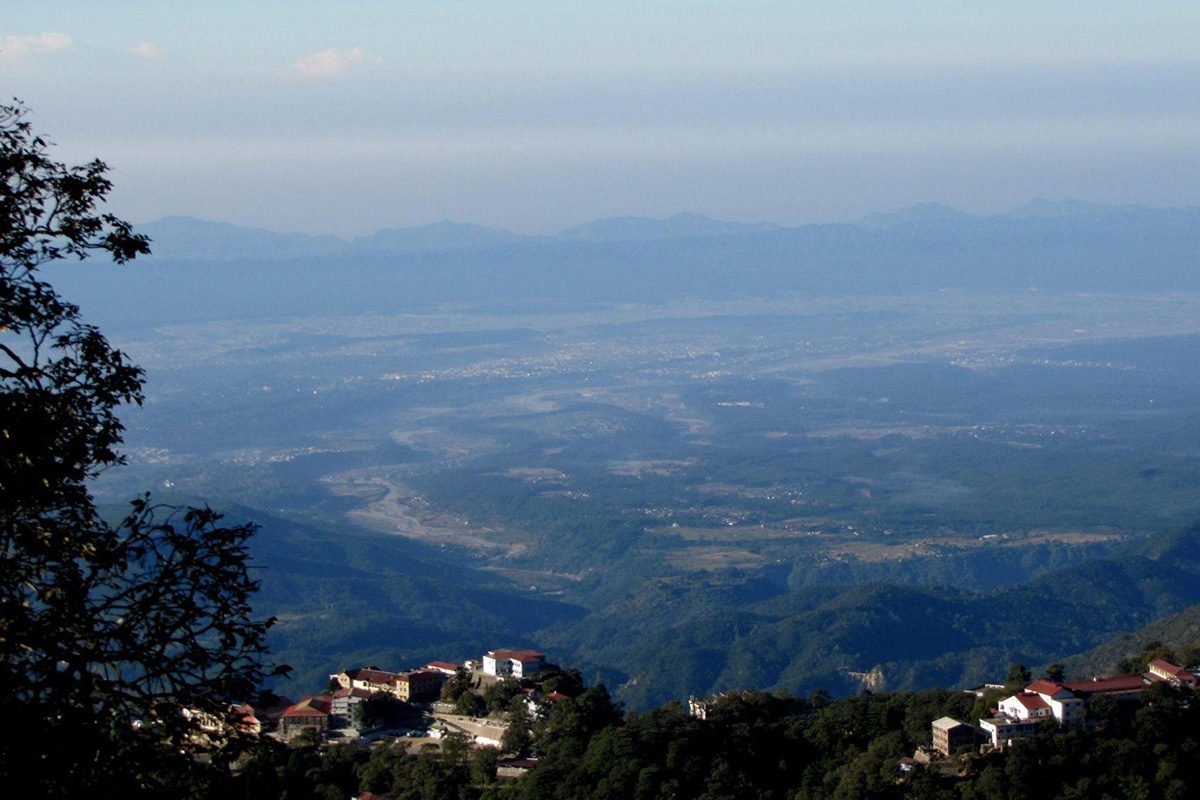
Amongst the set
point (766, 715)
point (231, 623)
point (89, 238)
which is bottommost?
point (766, 715)

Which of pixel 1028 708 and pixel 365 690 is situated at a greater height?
pixel 1028 708

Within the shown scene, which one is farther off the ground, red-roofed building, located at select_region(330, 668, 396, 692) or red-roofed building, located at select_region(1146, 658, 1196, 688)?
red-roofed building, located at select_region(1146, 658, 1196, 688)

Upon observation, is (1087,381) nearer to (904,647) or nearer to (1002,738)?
(904,647)

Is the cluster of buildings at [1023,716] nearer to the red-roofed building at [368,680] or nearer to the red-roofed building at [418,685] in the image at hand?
the red-roofed building at [418,685]

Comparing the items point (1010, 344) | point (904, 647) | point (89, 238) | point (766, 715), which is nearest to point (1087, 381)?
point (1010, 344)

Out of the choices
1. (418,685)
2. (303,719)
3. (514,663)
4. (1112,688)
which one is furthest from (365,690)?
(1112,688)

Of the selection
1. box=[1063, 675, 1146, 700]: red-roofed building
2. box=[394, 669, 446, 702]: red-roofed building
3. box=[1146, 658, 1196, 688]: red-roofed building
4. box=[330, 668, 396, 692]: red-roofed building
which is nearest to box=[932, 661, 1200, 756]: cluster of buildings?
box=[1063, 675, 1146, 700]: red-roofed building

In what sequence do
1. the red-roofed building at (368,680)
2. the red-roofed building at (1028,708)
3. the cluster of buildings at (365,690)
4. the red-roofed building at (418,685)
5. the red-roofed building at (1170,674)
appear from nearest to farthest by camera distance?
the red-roofed building at (1028,708) < the red-roofed building at (1170,674) < the cluster of buildings at (365,690) < the red-roofed building at (418,685) < the red-roofed building at (368,680)

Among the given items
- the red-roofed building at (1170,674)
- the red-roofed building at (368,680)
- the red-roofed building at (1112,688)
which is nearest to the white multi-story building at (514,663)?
the red-roofed building at (368,680)

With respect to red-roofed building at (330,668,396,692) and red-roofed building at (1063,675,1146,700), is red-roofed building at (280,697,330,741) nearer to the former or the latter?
red-roofed building at (330,668,396,692)

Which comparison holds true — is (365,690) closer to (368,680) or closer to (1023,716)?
(368,680)

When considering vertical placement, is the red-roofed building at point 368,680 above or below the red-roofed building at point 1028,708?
below
